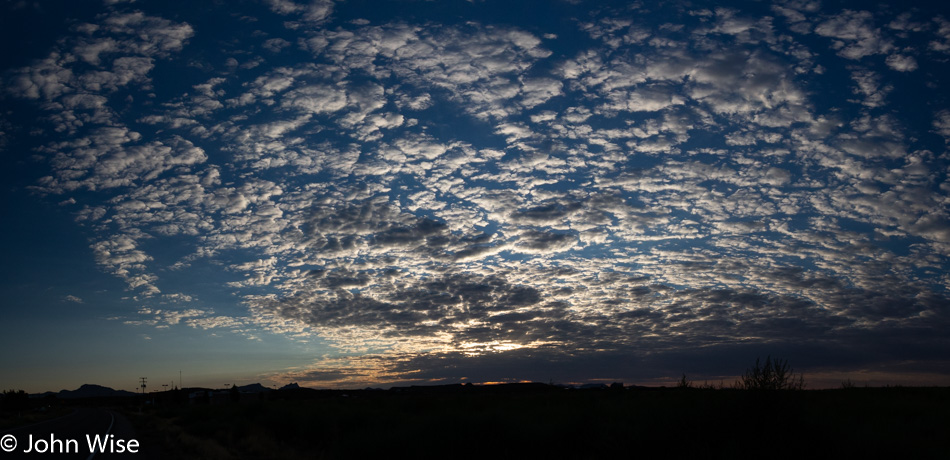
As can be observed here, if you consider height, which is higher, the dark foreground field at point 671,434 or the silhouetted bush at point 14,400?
the dark foreground field at point 671,434

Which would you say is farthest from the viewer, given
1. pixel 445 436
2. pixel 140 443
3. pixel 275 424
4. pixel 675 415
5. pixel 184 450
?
pixel 275 424

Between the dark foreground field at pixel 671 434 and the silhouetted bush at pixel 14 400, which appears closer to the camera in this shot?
the dark foreground field at pixel 671 434

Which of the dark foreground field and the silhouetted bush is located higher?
the dark foreground field

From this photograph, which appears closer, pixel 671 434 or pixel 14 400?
pixel 671 434

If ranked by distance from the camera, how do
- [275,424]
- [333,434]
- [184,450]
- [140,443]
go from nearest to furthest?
[184,450]
[140,443]
[333,434]
[275,424]

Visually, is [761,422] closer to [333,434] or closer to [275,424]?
[333,434]

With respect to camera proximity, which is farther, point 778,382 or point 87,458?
point 87,458

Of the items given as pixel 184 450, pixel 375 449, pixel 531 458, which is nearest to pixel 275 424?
pixel 184 450

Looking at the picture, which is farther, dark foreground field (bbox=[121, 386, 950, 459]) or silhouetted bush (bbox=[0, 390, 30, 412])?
silhouetted bush (bbox=[0, 390, 30, 412])

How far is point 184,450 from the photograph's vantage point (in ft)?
69.9

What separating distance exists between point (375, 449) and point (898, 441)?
13.6 m

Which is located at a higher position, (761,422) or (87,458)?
(761,422)

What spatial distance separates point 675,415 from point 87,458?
17.2 metres

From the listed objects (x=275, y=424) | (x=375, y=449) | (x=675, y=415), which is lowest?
(x=275, y=424)
